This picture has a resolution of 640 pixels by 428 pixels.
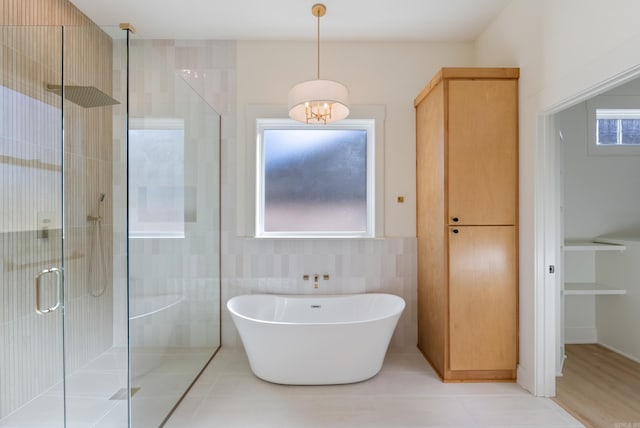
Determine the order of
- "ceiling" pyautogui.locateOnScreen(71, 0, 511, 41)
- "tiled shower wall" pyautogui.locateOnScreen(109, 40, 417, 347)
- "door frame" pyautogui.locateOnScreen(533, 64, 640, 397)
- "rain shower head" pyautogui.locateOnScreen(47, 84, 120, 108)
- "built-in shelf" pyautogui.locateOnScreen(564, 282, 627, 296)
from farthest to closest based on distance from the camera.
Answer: "tiled shower wall" pyautogui.locateOnScreen(109, 40, 417, 347), "built-in shelf" pyautogui.locateOnScreen(564, 282, 627, 296), "ceiling" pyautogui.locateOnScreen(71, 0, 511, 41), "door frame" pyautogui.locateOnScreen(533, 64, 640, 397), "rain shower head" pyautogui.locateOnScreen(47, 84, 120, 108)

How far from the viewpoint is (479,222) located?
7.69 feet

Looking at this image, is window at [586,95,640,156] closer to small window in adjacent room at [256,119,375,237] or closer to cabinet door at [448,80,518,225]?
cabinet door at [448,80,518,225]

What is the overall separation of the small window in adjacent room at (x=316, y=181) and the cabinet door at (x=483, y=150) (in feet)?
2.91

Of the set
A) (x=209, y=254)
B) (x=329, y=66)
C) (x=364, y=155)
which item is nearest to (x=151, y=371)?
(x=209, y=254)

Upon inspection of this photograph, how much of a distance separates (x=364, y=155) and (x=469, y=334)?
172 centimetres

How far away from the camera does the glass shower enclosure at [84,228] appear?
1715 millimetres

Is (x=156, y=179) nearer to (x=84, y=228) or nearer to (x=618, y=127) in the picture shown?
(x=84, y=228)

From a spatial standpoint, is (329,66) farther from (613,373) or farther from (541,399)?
(613,373)

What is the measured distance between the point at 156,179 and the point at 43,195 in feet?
1.85

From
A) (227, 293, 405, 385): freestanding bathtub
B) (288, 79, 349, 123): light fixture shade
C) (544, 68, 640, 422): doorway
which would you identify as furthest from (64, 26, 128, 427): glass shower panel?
(544, 68, 640, 422): doorway

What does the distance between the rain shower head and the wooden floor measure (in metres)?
3.23

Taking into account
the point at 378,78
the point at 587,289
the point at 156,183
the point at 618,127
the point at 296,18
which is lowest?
the point at 587,289

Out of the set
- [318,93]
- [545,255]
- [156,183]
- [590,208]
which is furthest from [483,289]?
[156,183]

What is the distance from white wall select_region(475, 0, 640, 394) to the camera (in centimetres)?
159
